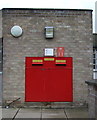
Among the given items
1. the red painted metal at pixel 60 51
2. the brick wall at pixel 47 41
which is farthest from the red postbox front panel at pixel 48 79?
the brick wall at pixel 47 41

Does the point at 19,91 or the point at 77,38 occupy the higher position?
the point at 77,38

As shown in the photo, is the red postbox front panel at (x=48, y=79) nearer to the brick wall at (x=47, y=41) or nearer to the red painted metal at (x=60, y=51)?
the red painted metal at (x=60, y=51)

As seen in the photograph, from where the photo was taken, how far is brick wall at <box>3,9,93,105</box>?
1155cm

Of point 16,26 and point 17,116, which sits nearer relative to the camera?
point 17,116

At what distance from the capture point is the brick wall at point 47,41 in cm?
1155

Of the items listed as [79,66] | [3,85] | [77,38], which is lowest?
[3,85]

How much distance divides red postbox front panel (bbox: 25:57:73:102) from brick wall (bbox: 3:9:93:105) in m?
0.27

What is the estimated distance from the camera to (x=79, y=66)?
11648 millimetres

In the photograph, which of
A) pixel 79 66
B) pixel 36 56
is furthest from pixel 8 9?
pixel 79 66

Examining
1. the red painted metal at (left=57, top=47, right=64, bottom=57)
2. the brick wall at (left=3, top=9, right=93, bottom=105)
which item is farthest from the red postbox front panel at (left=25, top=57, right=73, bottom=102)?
the brick wall at (left=3, top=9, right=93, bottom=105)

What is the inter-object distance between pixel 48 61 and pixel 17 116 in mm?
3556

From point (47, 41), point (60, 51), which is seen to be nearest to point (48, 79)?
point (60, 51)

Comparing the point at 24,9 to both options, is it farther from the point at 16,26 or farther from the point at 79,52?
the point at 79,52

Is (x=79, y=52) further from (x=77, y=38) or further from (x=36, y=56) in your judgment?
(x=36, y=56)
